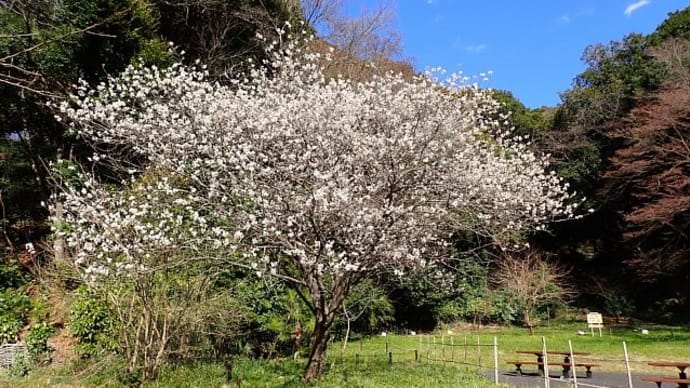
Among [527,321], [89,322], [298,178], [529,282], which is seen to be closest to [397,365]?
[298,178]

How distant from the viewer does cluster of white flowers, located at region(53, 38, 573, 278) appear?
6426mm

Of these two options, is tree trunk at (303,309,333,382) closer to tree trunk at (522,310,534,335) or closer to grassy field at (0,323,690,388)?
grassy field at (0,323,690,388)

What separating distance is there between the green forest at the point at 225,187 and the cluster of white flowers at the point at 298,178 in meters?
0.04

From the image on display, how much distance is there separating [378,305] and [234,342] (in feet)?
17.2

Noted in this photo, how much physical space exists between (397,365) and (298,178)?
13.4 feet

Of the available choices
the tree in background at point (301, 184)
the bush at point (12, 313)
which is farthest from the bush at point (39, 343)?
the tree in background at point (301, 184)

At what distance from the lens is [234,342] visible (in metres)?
9.38

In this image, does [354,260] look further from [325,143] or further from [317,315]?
[325,143]

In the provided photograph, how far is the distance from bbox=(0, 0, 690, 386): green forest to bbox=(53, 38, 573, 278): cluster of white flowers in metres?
0.04

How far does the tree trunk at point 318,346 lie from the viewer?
6.89 m

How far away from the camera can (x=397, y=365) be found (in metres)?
8.75

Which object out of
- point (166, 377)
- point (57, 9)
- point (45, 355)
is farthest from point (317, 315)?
point (57, 9)

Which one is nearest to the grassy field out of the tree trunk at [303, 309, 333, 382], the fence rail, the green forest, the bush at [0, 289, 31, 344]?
the tree trunk at [303, 309, 333, 382]

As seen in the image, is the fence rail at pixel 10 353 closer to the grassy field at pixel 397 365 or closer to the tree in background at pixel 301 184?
the grassy field at pixel 397 365
